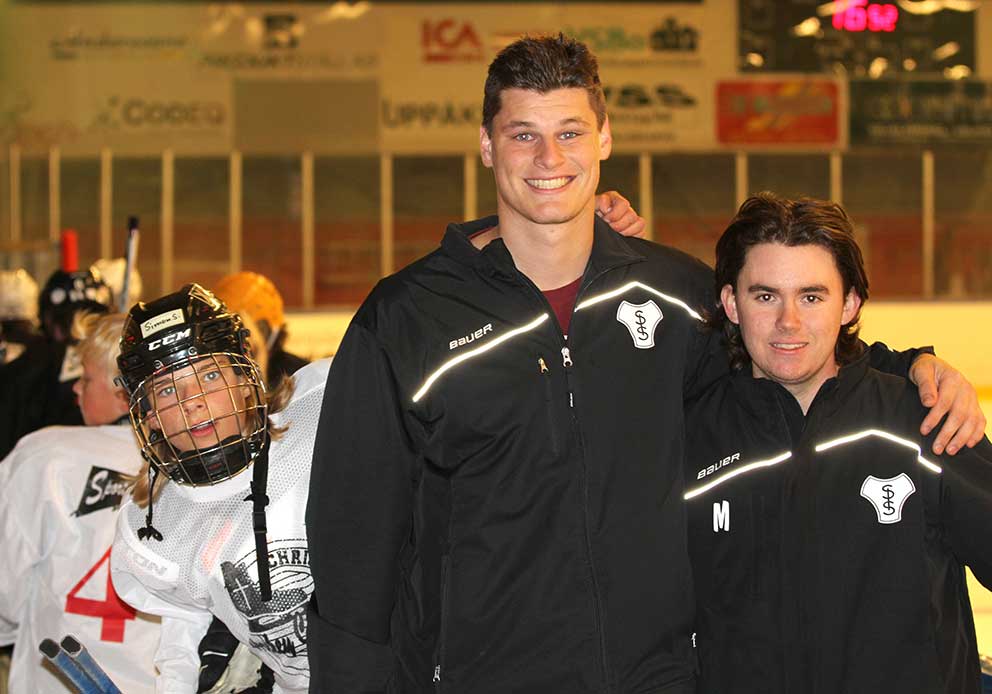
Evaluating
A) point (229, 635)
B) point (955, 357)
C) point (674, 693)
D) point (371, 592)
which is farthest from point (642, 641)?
point (955, 357)

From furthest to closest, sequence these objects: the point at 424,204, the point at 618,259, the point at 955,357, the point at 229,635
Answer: the point at 424,204, the point at 955,357, the point at 229,635, the point at 618,259

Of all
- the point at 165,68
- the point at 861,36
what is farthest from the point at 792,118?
the point at 165,68

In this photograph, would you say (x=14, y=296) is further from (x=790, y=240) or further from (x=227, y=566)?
(x=790, y=240)

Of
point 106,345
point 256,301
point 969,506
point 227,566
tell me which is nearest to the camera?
point 969,506

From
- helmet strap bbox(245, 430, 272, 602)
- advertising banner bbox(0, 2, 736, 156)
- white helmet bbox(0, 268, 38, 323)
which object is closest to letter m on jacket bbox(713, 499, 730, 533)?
helmet strap bbox(245, 430, 272, 602)

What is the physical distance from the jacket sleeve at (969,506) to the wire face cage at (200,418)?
1013 mm

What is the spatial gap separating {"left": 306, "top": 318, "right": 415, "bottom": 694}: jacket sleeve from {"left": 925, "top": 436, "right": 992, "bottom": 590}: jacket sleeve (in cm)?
72

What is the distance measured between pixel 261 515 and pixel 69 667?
0.35m

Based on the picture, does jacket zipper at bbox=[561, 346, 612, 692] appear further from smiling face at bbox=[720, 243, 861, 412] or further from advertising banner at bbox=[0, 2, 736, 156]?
advertising banner at bbox=[0, 2, 736, 156]

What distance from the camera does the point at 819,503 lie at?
5.73 feet

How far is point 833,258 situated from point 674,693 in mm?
641

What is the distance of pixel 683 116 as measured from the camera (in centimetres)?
954

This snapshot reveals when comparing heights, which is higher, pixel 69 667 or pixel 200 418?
pixel 200 418

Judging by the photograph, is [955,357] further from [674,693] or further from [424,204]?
[674,693]
